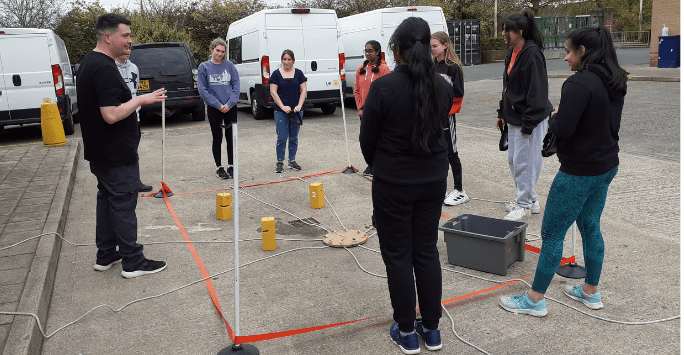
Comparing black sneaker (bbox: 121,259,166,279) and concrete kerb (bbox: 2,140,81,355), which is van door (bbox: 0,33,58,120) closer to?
concrete kerb (bbox: 2,140,81,355)

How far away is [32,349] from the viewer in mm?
3141

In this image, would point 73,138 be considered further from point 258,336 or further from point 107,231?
point 258,336

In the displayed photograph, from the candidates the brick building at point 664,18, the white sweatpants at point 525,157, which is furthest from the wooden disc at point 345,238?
the brick building at point 664,18

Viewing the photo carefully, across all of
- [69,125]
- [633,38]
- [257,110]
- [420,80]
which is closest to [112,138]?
[420,80]

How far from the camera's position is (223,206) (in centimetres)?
583

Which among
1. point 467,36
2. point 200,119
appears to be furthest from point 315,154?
point 467,36

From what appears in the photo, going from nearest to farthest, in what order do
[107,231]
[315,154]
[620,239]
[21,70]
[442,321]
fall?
[442,321]
[107,231]
[620,239]
[315,154]
[21,70]

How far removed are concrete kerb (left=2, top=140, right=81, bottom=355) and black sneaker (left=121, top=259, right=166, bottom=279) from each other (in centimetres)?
54

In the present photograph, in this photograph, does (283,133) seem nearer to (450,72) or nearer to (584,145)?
(450,72)

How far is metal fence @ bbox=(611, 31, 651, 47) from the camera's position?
142 feet

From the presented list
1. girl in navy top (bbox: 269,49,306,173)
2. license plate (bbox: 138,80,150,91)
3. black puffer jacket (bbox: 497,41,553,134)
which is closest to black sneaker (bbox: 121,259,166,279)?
black puffer jacket (bbox: 497,41,553,134)

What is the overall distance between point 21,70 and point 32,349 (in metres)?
9.99

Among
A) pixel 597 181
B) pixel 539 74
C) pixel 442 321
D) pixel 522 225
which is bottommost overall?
pixel 442 321

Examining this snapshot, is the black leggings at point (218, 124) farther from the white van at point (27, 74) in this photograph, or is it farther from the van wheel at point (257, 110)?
the van wheel at point (257, 110)
